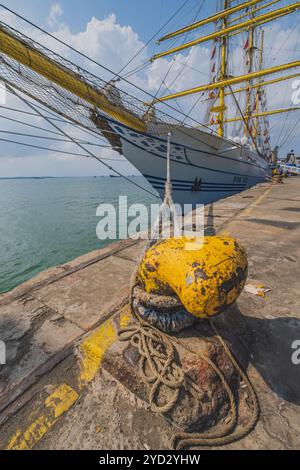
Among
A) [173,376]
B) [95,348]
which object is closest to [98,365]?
[95,348]

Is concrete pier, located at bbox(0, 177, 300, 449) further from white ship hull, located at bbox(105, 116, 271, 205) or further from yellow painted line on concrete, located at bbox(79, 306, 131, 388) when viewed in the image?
white ship hull, located at bbox(105, 116, 271, 205)

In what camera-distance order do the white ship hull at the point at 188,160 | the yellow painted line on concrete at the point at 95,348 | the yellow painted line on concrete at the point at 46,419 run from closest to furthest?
1. the yellow painted line on concrete at the point at 46,419
2. the yellow painted line on concrete at the point at 95,348
3. the white ship hull at the point at 188,160

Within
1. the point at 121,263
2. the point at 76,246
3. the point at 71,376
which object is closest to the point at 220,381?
the point at 71,376

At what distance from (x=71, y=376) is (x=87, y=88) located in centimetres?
673

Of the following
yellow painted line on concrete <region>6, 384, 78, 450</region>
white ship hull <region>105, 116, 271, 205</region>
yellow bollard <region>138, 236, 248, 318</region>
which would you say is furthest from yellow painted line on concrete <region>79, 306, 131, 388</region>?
white ship hull <region>105, 116, 271, 205</region>

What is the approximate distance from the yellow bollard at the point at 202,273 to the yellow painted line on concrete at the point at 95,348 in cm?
70

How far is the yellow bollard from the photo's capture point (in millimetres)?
1358

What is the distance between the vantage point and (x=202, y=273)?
1.37 meters

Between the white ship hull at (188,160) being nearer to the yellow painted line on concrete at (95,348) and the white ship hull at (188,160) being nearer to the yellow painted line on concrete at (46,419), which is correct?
the yellow painted line on concrete at (95,348)

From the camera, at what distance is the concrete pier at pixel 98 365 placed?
1319 millimetres

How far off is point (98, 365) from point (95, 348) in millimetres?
131

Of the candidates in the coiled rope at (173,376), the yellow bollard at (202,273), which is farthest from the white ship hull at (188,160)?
the coiled rope at (173,376)

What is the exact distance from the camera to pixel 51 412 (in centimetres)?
143

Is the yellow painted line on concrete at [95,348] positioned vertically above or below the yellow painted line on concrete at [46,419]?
above
